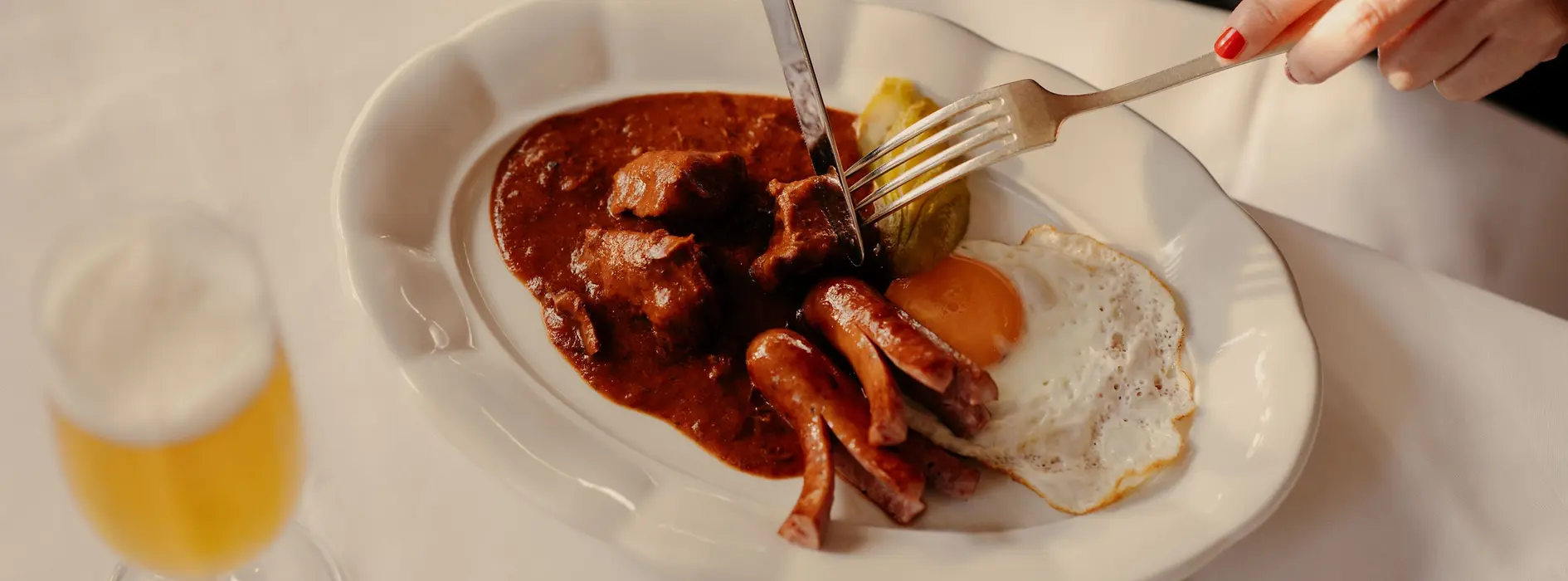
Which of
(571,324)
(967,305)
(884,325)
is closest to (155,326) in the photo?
(571,324)

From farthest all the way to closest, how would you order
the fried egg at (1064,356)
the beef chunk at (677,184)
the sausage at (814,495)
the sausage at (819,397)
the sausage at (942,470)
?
the beef chunk at (677,184) < the fried egg at (1064,356) < the sausage at (942,470) < the sausage at (819,397) < the sausage at (814,495)

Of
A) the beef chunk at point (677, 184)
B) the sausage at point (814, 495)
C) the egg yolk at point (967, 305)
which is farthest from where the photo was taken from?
the beef chunk at point (677, 184)

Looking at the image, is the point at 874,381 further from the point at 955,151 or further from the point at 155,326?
the point at 155,326

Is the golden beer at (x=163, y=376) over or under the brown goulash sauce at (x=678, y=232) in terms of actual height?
over

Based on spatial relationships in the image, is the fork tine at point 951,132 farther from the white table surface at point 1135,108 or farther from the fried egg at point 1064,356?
the white table surface at point 1135,108

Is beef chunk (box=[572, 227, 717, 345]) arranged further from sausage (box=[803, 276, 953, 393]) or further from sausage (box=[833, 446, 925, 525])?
sausage (box=[833, 446, 925, 525])

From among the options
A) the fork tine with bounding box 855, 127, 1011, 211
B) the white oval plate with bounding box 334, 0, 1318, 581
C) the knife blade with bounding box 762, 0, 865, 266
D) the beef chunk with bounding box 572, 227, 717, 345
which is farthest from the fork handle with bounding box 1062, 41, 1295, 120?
the beef chunk with bounding box 572, 227, 717, 345

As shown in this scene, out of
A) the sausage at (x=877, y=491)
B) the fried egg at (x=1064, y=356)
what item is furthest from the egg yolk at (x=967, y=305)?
the sausage at (x=877, y=491)

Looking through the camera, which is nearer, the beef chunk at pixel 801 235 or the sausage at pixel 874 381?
the sausage at pixel 874 381
